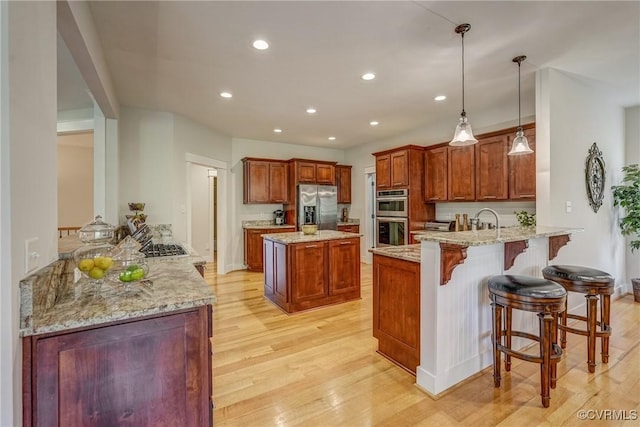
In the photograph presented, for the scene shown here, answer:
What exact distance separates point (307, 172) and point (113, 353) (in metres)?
5.34

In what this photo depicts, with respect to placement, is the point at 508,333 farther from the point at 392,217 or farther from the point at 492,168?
the point at 392,217

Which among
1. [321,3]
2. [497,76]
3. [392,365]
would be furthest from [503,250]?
[321,3]

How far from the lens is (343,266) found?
12.9ft

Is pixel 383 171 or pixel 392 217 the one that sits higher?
pixel 383 171

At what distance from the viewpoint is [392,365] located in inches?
94.7

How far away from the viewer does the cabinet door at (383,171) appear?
5.33 meters

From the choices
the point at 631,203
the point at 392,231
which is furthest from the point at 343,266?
the point at 631,203

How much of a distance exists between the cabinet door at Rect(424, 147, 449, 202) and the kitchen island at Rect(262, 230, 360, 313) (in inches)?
70.1

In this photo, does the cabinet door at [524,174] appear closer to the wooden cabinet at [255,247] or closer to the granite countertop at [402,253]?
the granite countertop at [402,253]

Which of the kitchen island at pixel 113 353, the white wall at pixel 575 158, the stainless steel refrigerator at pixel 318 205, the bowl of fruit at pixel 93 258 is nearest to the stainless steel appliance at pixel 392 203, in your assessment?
the stainless steel refrigerator at pixel 318 205

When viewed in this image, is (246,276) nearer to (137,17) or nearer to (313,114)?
(313,114)

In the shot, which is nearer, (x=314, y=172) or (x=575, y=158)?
(x=575, y=158)

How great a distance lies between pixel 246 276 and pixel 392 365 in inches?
142

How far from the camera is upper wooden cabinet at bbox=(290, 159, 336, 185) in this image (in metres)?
6.14
